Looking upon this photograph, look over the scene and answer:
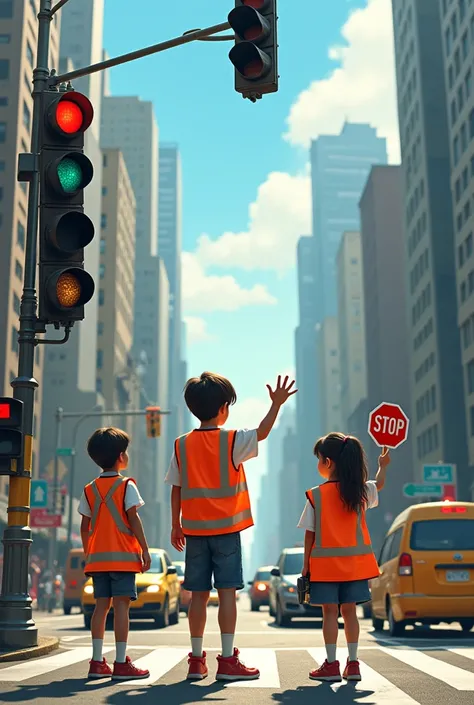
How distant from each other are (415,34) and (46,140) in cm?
8376

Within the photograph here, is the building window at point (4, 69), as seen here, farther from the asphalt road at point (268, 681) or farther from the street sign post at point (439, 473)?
the asphalt road at point (268, 681)

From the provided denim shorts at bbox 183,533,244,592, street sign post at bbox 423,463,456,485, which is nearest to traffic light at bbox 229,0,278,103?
denim shorts at bbox 183,533,244,592

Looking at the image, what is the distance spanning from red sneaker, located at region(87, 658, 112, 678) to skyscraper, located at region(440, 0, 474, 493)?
57478mm

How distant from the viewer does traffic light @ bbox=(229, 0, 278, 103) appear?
26.3 feet

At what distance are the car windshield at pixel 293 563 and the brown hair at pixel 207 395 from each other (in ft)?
41.7

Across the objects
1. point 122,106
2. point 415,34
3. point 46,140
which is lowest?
point 46,140

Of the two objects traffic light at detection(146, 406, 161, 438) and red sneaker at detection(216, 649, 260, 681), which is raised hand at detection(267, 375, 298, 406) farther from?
traffic light at detection(146, 406, 161, 438)

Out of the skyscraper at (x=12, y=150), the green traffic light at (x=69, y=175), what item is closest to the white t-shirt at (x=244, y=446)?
the green traffic light at (x=69, y=175)

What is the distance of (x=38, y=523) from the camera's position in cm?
3544

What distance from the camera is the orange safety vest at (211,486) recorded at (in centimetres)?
666

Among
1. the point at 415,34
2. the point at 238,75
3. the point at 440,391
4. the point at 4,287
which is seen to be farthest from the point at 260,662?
the point at 415,34

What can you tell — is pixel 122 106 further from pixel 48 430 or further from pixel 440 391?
pixel 440 391

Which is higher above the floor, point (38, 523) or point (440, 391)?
point (440, 391)

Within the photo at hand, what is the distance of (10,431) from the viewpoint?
886 centimetres
